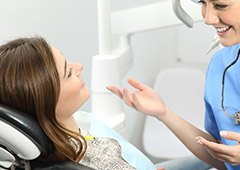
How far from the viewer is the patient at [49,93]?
92 centimetres

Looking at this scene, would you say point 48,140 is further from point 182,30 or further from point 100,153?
point 182,30

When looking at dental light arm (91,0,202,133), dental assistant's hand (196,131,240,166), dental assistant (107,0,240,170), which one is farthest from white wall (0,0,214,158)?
dental assistant's hand (196,131,240,166)

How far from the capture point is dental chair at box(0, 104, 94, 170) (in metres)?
0.81

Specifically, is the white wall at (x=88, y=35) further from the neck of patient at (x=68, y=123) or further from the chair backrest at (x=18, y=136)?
the chair backrest at (x=18, y=136)

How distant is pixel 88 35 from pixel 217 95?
946mm

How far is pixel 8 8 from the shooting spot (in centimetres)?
165

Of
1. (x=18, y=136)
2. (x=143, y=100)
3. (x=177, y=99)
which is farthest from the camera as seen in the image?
(x=177, y=99)

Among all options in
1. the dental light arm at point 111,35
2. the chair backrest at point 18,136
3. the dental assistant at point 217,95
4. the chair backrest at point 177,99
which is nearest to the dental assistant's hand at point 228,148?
the dental assistant at point 217,95

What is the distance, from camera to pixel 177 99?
8.38ft

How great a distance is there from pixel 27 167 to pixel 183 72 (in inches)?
68.3

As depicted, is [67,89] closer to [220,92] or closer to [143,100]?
[143,100]

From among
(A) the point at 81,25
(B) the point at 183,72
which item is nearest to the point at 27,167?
(A) the point at 81,25

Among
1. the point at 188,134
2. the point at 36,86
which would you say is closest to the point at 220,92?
the point at 188,134

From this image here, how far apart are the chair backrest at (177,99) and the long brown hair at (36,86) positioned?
141 cm
